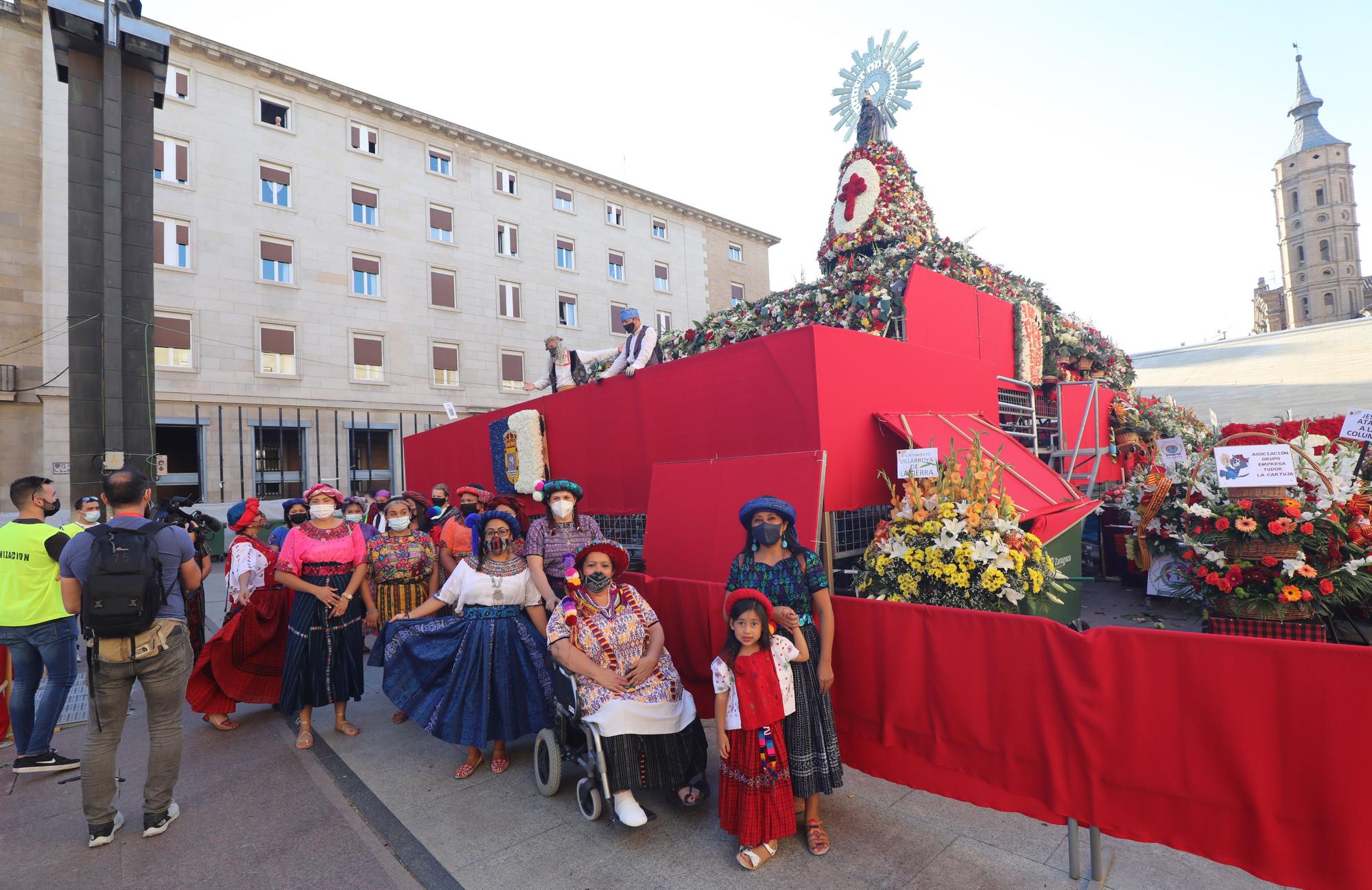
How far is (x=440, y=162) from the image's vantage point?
2577 cm

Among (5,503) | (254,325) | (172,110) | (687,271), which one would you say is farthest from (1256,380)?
(5,503)

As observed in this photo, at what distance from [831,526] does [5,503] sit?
2311 centimetres

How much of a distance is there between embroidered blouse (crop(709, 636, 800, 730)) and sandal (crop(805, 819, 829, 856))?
0.58 metres

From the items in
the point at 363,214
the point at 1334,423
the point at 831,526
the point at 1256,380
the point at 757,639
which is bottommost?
the point at 757,639

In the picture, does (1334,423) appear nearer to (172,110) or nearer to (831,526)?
(831,526)

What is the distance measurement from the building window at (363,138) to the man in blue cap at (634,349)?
21591mm

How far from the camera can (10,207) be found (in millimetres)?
18328

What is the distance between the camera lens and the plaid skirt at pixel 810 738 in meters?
3.31

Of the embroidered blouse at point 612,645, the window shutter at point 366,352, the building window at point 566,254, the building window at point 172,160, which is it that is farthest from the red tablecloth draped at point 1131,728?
the building window at point 566,254

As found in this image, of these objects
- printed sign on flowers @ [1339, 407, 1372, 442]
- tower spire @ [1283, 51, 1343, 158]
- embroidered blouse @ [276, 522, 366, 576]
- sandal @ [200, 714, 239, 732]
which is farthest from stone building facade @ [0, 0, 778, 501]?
tower spire @ [1283, 51, 1343, 158]

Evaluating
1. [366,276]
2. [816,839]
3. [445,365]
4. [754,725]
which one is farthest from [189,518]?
[366,276]

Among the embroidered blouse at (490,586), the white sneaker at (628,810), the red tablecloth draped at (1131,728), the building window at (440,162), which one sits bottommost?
the white sneaker at (628,810)

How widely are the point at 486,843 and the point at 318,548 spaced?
8.57 feet

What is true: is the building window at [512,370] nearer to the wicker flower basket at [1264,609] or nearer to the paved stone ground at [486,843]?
the paved stone ground at [486,843]
